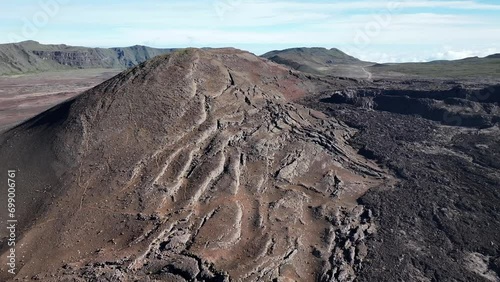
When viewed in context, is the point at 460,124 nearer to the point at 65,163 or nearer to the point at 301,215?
the point at 301,215

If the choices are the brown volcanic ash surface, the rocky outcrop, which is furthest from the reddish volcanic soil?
the rocky outcrop

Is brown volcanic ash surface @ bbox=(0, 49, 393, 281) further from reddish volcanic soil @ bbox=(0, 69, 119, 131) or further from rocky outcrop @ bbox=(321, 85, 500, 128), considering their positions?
reddish volcanic soil @ bbox=(0, 69, 119, 131)

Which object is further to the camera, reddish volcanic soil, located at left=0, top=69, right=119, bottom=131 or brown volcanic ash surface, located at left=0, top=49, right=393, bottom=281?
reddish volcanic soil, located at left=0, top=69, right=119, bottom=131

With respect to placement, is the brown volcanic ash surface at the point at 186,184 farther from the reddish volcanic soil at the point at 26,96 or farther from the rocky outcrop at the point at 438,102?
the reddish volcanic soil at the point at 26,96

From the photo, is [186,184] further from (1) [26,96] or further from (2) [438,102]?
(1) [26,96]

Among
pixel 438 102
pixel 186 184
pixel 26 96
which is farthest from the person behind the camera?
pixel 26 96

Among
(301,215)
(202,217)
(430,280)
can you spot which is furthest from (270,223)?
(430,280)

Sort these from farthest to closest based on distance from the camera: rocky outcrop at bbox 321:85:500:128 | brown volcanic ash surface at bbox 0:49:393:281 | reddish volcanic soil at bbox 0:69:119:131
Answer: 1. reddish volcanic soil at bbox 0:69:119:131
2. rocky outcrop at bbox 321:85:500:128
3. brown volcanic ash surface at bbox 0:49:393:281

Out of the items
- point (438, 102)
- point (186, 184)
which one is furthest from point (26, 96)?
point (438, 102)

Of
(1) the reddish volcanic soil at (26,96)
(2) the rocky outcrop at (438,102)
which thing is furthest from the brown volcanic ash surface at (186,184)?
(1) the reddish volcanic soil at (26,96)
